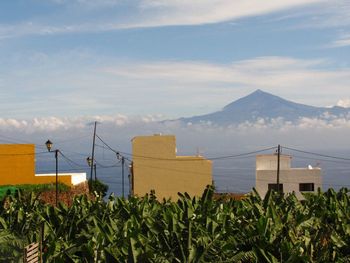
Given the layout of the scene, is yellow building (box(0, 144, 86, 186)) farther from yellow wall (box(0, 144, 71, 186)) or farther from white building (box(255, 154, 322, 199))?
white building (box(255, 154, 322, 199))

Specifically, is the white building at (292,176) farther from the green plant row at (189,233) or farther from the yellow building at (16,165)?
the green plant row at (189,233)

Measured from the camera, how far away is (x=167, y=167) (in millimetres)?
52719

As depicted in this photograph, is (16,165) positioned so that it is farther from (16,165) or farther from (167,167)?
(167,167)

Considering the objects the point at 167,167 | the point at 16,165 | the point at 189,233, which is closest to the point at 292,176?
the point at 167,167

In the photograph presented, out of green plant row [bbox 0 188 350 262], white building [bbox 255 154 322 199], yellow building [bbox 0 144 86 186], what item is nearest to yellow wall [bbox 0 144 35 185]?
A: yellow building [bbox 0 144 86 186]

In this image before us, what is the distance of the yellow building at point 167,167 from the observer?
5256 cm

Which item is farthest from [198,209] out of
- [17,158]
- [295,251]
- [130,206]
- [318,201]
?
[17,158]

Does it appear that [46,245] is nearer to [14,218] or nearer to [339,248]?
[14,218]

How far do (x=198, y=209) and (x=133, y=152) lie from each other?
3997 centimetres

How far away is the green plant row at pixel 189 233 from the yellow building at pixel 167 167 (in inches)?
1506

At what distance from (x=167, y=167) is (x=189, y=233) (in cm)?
4189

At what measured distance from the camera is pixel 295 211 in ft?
44.8

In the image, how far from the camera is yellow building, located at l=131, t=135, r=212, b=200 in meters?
52.6

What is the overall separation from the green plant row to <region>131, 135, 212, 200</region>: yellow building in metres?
38.2
